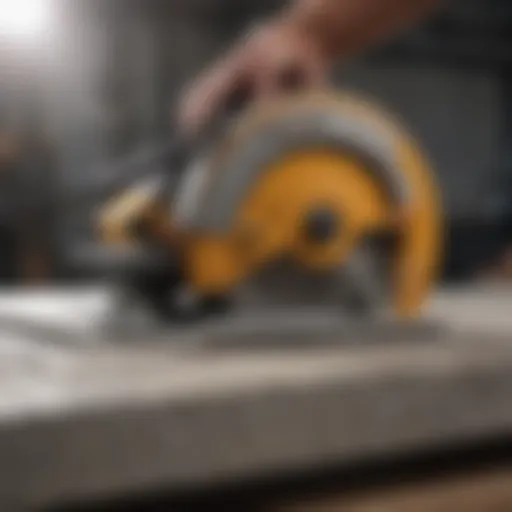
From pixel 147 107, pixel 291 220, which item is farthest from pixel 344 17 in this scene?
pixel 147 107

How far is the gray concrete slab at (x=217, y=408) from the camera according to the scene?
674 millimetres

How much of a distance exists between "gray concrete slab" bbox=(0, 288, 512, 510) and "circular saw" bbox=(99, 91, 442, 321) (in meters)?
0.10

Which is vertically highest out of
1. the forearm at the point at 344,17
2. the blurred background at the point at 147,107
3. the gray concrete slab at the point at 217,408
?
the blurred background at the point at 147,107

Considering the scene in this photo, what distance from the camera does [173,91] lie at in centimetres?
208

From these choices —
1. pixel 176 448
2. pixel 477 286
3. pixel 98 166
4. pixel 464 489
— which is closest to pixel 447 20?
pixel 477 286

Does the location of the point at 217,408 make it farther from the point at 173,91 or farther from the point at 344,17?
the point at 173,91

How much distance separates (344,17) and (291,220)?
256 millimetres

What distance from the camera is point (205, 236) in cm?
98

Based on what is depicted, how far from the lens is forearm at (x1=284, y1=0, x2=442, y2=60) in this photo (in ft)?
3.66

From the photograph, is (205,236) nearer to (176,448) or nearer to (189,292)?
(189,292)

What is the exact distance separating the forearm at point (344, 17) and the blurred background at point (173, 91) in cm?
79

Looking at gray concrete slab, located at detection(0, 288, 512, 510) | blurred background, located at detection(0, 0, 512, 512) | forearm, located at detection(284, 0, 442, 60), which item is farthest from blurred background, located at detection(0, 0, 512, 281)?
gray concrete slab, located at detection(0, 288, 512, 510)

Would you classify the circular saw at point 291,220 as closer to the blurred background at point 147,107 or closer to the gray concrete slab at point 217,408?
the gray concrete slab at point 217,408

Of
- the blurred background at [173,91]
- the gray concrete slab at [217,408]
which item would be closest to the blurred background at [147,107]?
the blurred background at [173,91]
